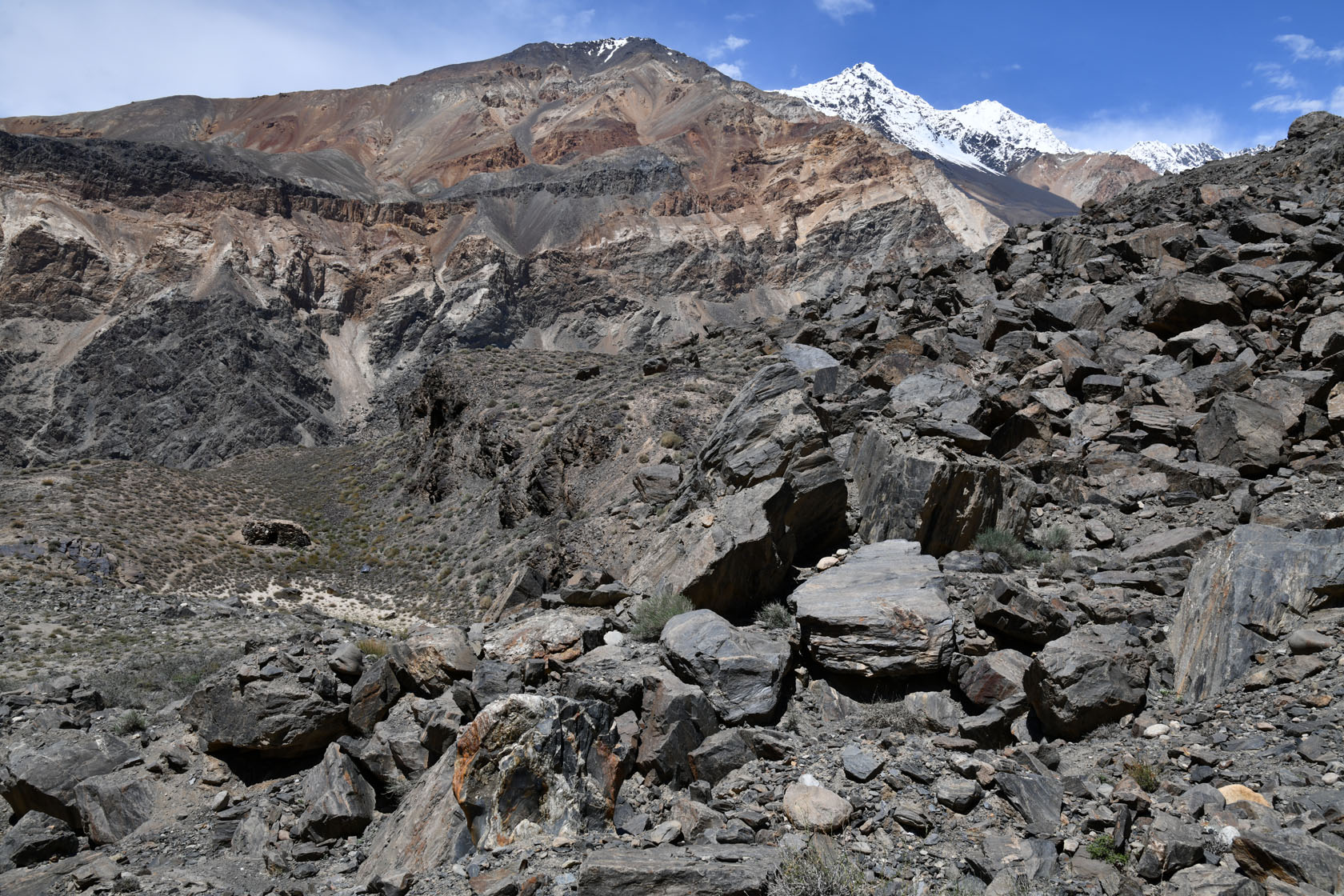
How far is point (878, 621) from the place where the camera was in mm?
7438

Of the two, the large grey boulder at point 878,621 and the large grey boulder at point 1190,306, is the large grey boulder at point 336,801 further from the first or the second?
the large grey boulder at point 1190,306

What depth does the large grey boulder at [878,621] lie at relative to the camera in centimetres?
716

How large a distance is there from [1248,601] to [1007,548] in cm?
327

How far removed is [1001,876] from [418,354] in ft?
302

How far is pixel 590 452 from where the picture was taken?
853 inches

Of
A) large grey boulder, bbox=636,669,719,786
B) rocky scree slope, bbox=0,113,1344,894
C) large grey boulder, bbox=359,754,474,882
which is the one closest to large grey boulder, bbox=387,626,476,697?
rocky scree slope, bbox=0,113,1344,894

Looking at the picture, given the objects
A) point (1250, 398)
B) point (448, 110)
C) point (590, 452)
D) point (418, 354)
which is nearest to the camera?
point (1250, 398)

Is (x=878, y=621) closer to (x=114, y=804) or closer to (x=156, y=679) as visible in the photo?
(x=114, y=804)

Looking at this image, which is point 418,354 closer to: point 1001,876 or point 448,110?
point 448,110

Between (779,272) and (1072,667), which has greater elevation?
(779,272)

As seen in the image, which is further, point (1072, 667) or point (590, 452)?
point (590, 452)

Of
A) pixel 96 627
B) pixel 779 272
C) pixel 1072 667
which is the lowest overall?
pixel 96 627

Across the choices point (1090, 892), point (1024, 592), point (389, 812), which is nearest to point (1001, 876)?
point (1090, 892)

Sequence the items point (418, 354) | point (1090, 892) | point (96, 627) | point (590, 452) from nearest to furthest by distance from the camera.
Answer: point (1090, 892) → point (96, 627) → point (590, 452) → point (418, 354)
